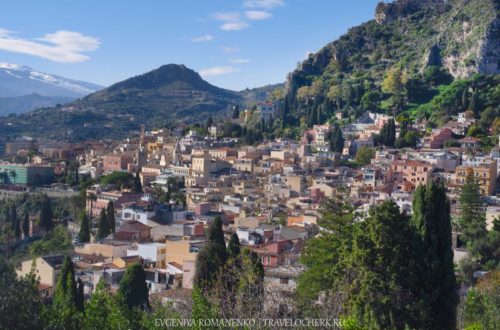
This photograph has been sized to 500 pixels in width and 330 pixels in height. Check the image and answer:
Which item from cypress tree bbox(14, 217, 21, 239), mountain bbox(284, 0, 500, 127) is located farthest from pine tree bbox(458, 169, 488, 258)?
mountain bbox(284, 0, 500, 127)

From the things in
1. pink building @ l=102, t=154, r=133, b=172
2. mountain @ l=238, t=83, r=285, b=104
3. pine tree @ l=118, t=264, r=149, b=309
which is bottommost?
pine tree @ l=118, t=264, r=149, b=309

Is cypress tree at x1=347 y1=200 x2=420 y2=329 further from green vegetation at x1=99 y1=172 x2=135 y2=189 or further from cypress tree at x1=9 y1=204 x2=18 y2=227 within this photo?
green vegetation at x1=99 y1=172 x2=135 y2=189

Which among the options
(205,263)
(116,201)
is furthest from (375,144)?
(205,263)

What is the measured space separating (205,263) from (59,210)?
1072 inches

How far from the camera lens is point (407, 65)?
69500mm

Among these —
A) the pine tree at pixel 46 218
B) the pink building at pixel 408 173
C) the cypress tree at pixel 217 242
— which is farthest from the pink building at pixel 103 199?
the cypress tree at pixel 217 242

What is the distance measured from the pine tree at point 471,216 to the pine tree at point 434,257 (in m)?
11.0

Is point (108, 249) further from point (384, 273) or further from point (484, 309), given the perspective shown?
point (384, 273)

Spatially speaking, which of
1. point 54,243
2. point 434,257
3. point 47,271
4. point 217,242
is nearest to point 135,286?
point 217,242

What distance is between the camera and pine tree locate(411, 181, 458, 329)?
40.2 feet

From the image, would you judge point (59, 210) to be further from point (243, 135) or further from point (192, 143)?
point (243, 135)

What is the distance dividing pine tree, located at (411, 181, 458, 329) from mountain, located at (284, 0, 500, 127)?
39896 millimetres

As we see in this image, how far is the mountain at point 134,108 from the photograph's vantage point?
104m

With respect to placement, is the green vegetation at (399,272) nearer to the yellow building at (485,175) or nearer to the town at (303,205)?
the town at (303,205)
